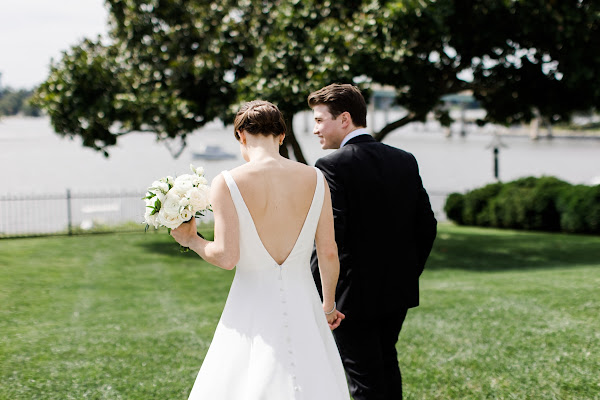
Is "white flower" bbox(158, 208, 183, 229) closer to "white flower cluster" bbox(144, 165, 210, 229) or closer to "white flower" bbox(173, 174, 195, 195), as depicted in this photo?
"white flower cluster" bbox(144, 165, 210, 229)

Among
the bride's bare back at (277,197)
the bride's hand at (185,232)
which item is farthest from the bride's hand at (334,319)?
the bride's hand at (185,232)

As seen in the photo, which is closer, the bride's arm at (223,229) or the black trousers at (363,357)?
the bride's arm at (223,229)

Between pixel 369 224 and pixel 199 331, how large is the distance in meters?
4.55

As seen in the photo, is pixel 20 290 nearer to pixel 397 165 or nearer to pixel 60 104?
pixel 60 104

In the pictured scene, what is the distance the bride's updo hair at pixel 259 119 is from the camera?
293cm

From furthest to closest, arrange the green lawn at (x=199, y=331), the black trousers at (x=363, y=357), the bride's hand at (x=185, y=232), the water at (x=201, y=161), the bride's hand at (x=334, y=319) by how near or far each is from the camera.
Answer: the water at (x=201, y=161), the green lawn at (x=199, y=331), the black trousers at (x=363, y=357), the bride's hand at (x=334, y=319), the bride's hand at (x=185, y=232)

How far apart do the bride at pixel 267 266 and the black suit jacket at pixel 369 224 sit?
285mm

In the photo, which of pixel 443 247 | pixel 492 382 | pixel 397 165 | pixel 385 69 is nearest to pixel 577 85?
pixel 385 69

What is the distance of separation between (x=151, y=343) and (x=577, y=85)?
10.8 metres

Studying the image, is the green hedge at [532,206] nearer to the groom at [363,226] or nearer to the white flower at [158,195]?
the groom at [363,226]

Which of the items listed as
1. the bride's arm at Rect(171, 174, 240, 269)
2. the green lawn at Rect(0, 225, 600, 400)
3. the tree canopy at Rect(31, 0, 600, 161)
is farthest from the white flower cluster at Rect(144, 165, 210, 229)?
the tree canopy at Rect(31, 0, 600, 161)

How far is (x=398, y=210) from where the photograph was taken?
3.44 meters

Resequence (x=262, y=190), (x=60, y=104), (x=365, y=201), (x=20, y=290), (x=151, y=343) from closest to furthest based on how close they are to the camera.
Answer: (x=262, y=190)
(x=365, y=201)
(x=151, y=343)
(x=20, y=290)
(x=60, y=104)

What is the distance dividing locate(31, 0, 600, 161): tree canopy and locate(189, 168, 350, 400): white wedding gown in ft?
32.9
